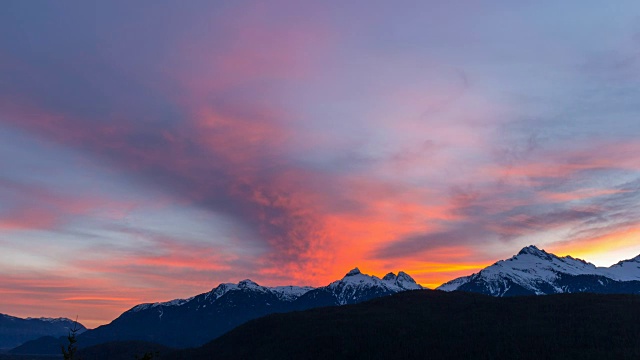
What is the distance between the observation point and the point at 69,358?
46469mm

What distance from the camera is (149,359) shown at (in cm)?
4919

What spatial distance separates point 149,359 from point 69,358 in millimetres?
6375
